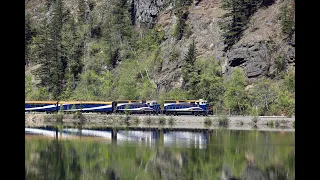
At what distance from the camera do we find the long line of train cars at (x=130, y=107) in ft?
221

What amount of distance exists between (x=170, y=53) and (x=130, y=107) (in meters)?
17.3

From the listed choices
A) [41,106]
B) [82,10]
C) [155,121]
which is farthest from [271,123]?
[82,10]

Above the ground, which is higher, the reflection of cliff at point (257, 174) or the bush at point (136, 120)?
the bush at point (136, 120)

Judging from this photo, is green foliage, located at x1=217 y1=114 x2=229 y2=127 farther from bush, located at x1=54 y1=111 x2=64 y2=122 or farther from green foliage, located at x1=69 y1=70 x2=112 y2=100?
green foliage, located at x1=69 y1=70 x2=112 y2=100

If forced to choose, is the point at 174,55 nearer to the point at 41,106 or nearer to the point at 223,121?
the point at 41,106

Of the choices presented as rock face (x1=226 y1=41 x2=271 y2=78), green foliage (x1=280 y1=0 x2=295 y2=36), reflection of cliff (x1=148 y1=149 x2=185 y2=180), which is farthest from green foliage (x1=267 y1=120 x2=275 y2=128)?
reflection of cliff (x1=148 y1=149 x2=185 y2=180)

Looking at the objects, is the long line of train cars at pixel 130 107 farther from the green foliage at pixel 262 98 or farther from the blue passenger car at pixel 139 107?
the green foliage at pixel 262 98

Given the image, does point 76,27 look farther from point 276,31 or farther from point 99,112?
point 276,31

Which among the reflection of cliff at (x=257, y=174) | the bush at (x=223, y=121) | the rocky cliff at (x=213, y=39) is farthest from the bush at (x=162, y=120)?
the reflection of cliff at (x=257, y=174)

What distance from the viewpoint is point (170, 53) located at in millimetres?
83000

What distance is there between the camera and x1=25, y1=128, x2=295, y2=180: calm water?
26.1 metres

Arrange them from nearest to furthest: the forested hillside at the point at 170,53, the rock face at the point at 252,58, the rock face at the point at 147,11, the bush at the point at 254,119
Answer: the bush at the point at 254,119
the forested hillside at the point at 170,53
the rock face at the point at 252,58
the rock face at the point at 147,11

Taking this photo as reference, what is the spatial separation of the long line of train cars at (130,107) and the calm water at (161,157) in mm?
21385
